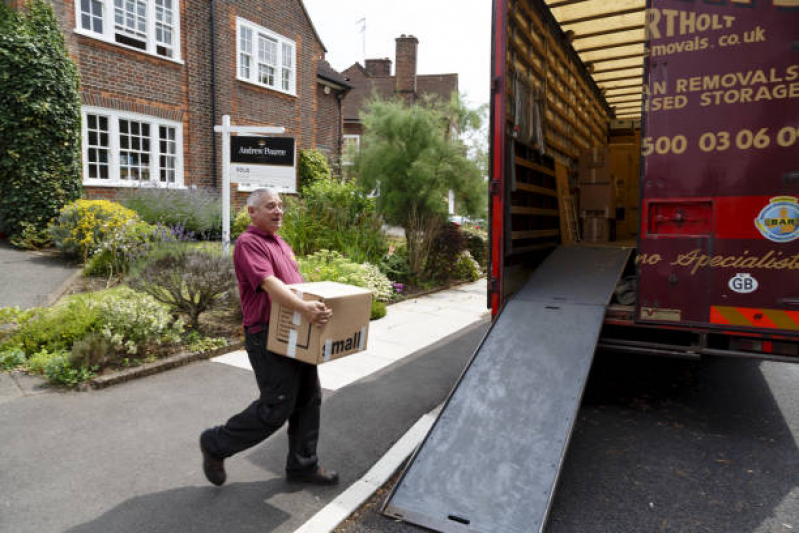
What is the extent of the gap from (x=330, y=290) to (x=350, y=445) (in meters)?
1.45

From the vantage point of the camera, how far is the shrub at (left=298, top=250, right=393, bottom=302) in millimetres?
8141

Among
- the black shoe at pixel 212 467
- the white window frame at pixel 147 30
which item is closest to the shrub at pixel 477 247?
the white window frame at pixel 147 30

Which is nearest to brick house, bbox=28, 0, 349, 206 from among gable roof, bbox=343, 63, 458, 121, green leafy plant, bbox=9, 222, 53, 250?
green leafy plant, bbox=9, 222, 53, 250

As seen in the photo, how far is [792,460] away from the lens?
3531 mm

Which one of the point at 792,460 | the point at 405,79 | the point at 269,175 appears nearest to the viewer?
the point at 792,460

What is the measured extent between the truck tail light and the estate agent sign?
537 centimetres

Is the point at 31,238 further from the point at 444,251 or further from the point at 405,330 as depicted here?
the point at 444,251

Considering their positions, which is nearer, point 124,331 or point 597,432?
point 597,432

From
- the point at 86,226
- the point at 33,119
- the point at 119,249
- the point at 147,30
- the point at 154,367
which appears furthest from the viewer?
the point at 147,30

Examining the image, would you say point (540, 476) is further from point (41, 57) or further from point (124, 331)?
point (41, 57)

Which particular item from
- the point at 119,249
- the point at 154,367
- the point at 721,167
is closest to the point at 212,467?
the point at 154,367

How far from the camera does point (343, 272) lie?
8570 millimetres

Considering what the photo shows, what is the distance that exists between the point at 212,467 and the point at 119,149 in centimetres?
1181

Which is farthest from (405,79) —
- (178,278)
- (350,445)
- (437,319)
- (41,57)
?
(350,445)
